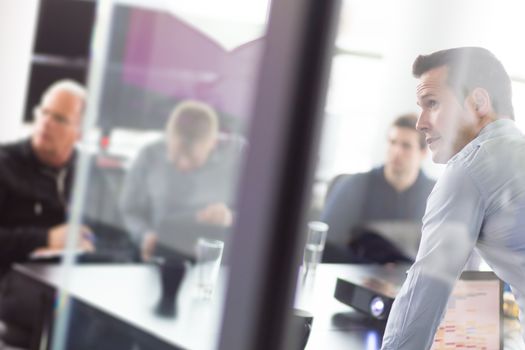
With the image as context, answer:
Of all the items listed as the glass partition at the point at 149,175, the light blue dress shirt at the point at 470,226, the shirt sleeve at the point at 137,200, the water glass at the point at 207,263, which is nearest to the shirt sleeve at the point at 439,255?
the light blue dress shirt at the point at 470,226

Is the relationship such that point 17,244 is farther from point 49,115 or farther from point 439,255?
point 439,255

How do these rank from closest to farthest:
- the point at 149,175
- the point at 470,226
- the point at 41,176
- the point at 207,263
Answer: the point at 470,226 < the point at 207,263 < the point at 41,176 < the point at 149,175

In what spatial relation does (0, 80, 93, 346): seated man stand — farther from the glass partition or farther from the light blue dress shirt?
Answer: the light blue dress shirt

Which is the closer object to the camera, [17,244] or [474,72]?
[474,72]

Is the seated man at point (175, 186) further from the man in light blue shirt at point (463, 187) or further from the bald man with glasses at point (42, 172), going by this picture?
the man in light blue shirt at point (463, 187)

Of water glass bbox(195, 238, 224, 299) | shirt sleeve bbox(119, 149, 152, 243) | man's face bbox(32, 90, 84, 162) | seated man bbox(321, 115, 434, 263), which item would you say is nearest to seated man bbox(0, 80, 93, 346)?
A: man's face bbox(32, 90, 84, 162)

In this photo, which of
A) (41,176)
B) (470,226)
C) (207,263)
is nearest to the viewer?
(470,226)

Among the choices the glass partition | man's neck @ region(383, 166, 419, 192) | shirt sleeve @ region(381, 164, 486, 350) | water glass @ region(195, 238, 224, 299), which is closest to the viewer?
shirt sleeve @ region(381, 164, 486, 350)

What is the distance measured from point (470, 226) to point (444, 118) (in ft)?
0.55

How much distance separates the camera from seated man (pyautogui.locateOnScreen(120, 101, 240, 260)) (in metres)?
1.65

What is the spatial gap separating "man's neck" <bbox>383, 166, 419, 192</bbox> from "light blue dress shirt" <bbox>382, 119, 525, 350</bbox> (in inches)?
2.9

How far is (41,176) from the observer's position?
1.60m

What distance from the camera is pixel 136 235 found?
5.72ft

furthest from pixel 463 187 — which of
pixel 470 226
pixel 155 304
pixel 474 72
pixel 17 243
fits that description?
pixel 17 243
